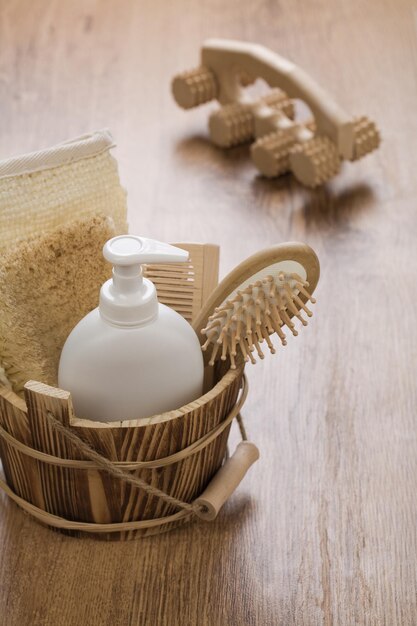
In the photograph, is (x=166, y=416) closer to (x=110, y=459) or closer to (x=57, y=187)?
(x=110, y=459)

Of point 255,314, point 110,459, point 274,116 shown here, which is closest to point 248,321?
point 255,314

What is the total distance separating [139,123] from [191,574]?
70 centimetres

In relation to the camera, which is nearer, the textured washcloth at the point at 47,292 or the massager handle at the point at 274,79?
the textured washcloth at the point at 47,292

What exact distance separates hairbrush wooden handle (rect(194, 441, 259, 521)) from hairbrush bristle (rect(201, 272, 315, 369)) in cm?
11

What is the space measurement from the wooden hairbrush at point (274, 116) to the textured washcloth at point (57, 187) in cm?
42

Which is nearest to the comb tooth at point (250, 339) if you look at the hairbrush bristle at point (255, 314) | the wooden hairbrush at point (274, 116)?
the hairbrush bristle at point (255, 314)

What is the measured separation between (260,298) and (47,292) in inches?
7.0

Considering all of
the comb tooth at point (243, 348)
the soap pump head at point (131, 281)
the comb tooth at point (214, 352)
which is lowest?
the comb tooth at point (214, 352)

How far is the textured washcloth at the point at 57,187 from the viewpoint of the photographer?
690 mm

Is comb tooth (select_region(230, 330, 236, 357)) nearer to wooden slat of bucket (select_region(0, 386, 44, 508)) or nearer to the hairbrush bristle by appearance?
the hairbrush bristle

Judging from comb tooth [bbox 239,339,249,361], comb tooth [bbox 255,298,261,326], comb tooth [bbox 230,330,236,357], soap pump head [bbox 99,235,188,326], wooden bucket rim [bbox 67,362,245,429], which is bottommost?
wooden bucket rim [bbox 67,362,245,429]

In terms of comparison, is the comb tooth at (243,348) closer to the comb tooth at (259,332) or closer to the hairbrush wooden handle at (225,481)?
the comb tooth at (259,332)

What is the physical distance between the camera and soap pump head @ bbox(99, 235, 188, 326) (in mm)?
614

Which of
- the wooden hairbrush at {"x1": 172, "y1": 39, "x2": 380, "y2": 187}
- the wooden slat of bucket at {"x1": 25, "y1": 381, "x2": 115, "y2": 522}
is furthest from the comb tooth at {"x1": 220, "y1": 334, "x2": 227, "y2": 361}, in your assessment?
the wooden hairbrush at {"x1": 172, "y1": 39, "x2": 380, "y2": 187}
